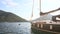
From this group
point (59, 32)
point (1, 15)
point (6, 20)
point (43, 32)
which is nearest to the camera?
point (59, 32)

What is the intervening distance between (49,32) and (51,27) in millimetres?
609

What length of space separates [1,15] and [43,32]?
151405mm

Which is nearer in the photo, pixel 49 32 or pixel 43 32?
pixel 49 32

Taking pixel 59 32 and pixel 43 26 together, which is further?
pixel 43 26

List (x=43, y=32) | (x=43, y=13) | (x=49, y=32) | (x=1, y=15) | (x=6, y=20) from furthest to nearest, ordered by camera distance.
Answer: (x=6, y=20)
(x=1, y=15)
(x=43, y=13)
(x=43, y=32)
(x=49, y=32)

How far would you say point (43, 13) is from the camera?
984 inches

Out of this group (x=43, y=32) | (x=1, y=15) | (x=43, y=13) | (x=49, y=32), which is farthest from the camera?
(x=1, y=15)

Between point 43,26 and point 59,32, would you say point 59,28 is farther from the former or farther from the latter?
point 43,26

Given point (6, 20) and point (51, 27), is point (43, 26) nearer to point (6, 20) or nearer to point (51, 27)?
point (51, 27)

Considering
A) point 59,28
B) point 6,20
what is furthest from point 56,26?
point 6,20

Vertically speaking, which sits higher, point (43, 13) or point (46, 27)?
point (43, 13)

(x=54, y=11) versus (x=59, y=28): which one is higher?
(x=54, y=11)

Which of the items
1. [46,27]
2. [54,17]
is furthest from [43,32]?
[54,17]

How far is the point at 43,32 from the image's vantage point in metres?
22.5
